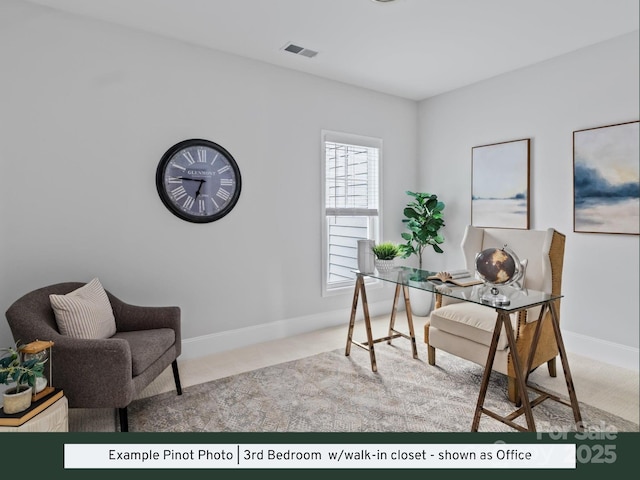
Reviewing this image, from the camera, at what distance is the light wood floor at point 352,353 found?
2.53m

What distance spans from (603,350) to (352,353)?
2.17 meters

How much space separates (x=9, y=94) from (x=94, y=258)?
1.25m

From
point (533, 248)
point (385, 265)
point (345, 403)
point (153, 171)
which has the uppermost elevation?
point (153, 171)

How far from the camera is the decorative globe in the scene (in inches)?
84.5

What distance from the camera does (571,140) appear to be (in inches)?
131

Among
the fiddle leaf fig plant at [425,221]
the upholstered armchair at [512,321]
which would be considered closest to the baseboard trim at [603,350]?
the upholstered armchair at [512,321]

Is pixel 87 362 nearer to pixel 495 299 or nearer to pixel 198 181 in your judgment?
pixel 198 181

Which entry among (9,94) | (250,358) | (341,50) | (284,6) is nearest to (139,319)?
(250,358)

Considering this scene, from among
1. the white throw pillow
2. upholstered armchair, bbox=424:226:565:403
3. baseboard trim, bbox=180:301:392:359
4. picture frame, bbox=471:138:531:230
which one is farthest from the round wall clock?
picture frame, bbox=471:138:531:230

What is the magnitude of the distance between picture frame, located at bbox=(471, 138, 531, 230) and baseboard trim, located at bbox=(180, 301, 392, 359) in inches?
71.2

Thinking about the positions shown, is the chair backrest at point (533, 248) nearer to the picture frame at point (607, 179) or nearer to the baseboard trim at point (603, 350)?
the picture frame at point (607, 179)

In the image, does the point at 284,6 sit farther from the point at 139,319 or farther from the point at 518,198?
the point at 518,198

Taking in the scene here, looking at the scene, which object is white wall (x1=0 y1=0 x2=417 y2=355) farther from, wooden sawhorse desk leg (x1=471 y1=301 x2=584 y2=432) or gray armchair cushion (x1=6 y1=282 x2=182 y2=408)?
wooden sawhorse desk leg (x1=471 y1=301 x2=584 y2=432)
